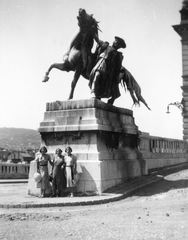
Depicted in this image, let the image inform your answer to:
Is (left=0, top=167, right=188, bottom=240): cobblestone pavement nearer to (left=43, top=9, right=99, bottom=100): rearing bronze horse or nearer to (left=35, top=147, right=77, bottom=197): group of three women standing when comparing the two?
→ (left=35, top=147, right=77, bottom=197): group of three women standing

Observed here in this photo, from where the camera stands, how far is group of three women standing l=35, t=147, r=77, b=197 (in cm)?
1112

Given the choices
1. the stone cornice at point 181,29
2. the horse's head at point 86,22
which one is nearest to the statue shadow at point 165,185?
the horse's head at point 86,22

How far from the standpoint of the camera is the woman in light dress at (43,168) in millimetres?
11203

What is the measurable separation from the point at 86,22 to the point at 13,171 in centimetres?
1533

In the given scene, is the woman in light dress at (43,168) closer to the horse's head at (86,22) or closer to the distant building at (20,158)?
the horse's head at (86,22)

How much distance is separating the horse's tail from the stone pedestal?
1.38 metres

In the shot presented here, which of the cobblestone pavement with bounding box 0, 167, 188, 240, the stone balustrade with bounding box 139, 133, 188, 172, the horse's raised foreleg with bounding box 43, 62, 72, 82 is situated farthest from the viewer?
the stone balustrade with bounding box 139, 133, 188, 172

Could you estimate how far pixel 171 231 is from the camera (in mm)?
6664

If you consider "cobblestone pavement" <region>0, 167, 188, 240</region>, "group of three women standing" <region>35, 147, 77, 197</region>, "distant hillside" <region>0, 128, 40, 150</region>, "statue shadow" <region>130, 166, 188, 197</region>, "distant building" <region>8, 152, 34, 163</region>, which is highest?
"distant hillside" <region>0, 128, 40, 150</region>

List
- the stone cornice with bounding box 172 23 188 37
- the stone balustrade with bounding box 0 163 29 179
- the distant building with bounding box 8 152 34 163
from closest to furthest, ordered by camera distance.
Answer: the stone balustrade with bounding box 0 163 29 179
the stone cornice with bounding box 172 23 188 37
the distant building with bounding box 8 152 34 163

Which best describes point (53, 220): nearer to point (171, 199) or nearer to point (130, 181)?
point (171, 199)

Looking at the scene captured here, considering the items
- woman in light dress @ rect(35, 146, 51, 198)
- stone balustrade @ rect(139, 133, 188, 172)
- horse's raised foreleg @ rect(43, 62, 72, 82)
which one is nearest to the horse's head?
horse's raised foreleg @ rect(43, 62, 72, 82)

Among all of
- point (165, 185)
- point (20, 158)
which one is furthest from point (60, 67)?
point (20, 158)

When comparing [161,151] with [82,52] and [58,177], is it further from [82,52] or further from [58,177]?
[58,177]
